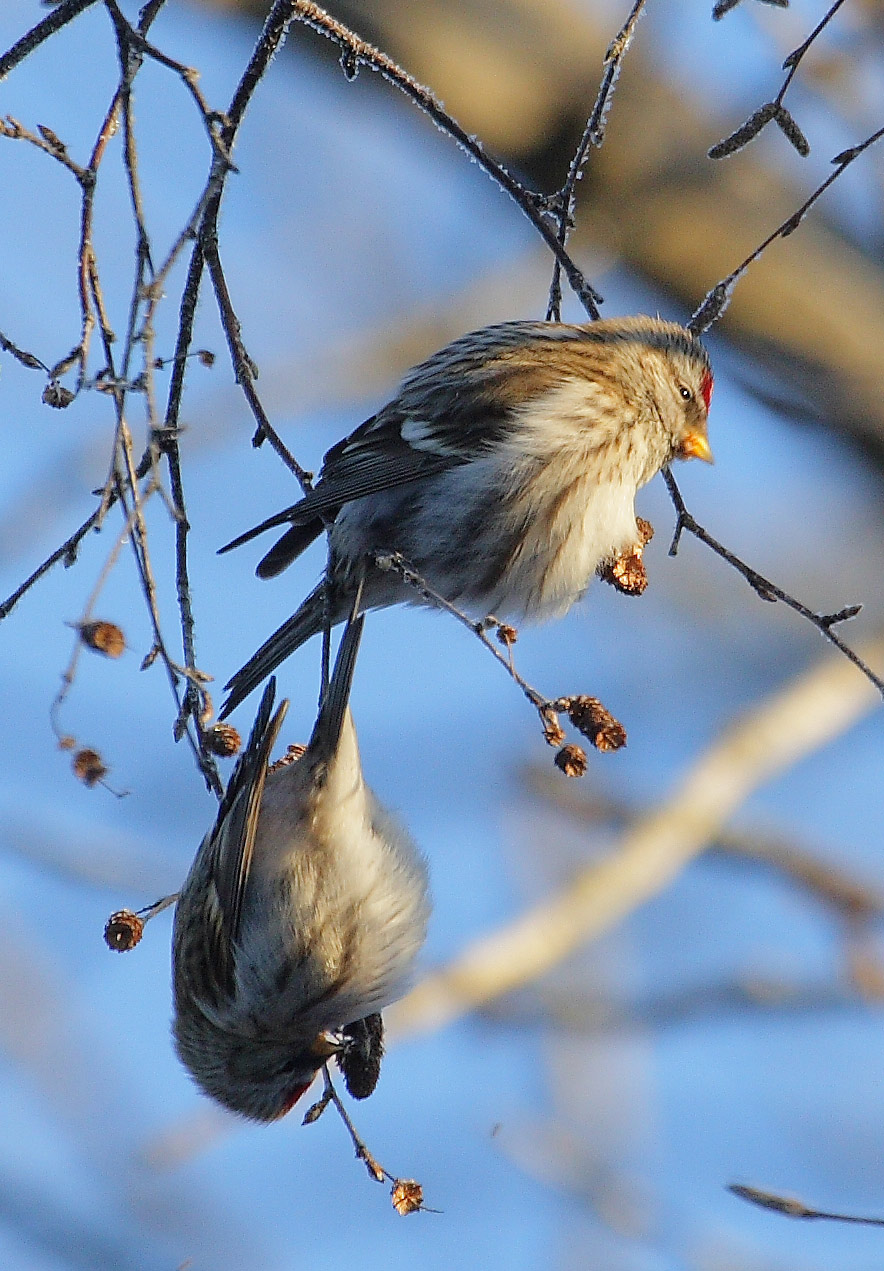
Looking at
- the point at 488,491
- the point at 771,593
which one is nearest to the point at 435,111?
the point at 771,593

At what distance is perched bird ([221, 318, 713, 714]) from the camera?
2.21 metres

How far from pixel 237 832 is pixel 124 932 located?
0.46 m

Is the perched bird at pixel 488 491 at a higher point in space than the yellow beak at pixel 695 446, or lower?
lower

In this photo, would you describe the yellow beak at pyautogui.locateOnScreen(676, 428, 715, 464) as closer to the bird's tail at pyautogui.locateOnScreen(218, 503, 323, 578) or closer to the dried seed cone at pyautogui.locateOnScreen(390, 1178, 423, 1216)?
the bird's tail at pyautogui.locateOnScreen(218, 503, 323, 578)

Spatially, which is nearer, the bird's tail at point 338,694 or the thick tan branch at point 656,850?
the bird's tail at point 338,694

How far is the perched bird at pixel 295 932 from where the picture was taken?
228 centimetres

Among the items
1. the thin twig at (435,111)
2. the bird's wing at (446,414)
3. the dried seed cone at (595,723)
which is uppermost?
the bird's wing at (446,414)

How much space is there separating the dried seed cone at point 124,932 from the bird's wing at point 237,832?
260mm

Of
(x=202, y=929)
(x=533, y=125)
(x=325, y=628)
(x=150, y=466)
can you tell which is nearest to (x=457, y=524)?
(x=325, y=628)

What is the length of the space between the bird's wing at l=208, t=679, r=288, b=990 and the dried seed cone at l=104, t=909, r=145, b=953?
260 mm

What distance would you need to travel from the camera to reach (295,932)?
2316mm

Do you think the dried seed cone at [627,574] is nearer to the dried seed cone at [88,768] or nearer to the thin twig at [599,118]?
the thin twig at [599,118]

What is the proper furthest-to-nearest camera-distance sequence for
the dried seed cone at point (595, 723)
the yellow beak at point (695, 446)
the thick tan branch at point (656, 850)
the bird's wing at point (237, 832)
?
the thick tan branch at point (656, 850) < the yellow beak at point (695, 446) < the bird's wing at point (237, 832) < the dried seed cone at point (595, 723)

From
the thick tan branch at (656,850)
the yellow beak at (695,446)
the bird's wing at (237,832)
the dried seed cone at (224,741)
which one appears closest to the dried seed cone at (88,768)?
the dried seed cone at (224,741)
